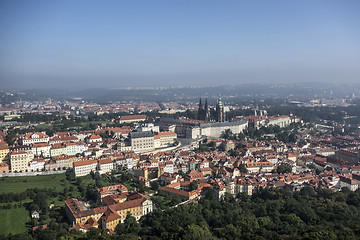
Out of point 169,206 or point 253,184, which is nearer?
point 169,206

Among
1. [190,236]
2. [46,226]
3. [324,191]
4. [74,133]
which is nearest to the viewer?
[190,236]

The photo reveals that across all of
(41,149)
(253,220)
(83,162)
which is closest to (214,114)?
(41,149)

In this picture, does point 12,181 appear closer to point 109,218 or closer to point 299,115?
point 109,218

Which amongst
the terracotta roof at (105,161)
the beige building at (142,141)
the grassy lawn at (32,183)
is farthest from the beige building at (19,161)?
the beige building at (142,141)

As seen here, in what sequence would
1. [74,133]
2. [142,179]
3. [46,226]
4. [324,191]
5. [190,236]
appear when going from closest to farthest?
[190,236], [46,226], [324,191], [142,179], [74,133]

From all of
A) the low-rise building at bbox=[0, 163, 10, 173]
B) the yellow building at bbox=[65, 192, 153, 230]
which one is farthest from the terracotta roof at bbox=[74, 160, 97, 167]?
the yellow building at bbox=[65, 192, 153, 230]

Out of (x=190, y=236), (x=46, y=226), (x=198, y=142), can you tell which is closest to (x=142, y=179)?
(x=46, y=226)
